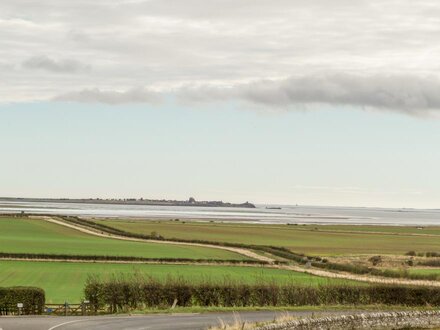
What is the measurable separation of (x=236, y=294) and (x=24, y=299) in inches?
629

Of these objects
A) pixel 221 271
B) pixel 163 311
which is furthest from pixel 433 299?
pixel 221 271

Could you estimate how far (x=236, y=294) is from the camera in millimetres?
60938

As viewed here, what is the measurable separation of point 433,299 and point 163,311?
22697 mm

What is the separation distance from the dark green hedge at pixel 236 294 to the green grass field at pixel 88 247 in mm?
50571

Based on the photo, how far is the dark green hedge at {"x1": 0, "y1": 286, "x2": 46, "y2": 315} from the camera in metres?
55.0

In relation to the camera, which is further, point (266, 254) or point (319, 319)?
point (266, 254)

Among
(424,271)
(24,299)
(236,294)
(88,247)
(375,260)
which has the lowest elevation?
(424,271)

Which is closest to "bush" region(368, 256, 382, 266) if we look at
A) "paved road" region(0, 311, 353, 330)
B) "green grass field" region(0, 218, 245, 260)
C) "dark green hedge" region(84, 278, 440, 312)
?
"green grass field" region(0, 218, 245, 260)

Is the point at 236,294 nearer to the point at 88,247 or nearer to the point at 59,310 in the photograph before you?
the point at 59,310

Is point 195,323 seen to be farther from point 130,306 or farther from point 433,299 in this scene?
point 433,299

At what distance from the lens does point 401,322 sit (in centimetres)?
5078

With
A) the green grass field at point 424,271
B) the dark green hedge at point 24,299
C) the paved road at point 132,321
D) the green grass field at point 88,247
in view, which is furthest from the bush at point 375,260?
the dark green hedge at point 24,299

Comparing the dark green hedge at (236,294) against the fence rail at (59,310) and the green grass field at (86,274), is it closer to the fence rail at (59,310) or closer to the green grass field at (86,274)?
the fence rail at (59,310)

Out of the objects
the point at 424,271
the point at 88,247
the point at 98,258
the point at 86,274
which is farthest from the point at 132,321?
the point at 88,247
